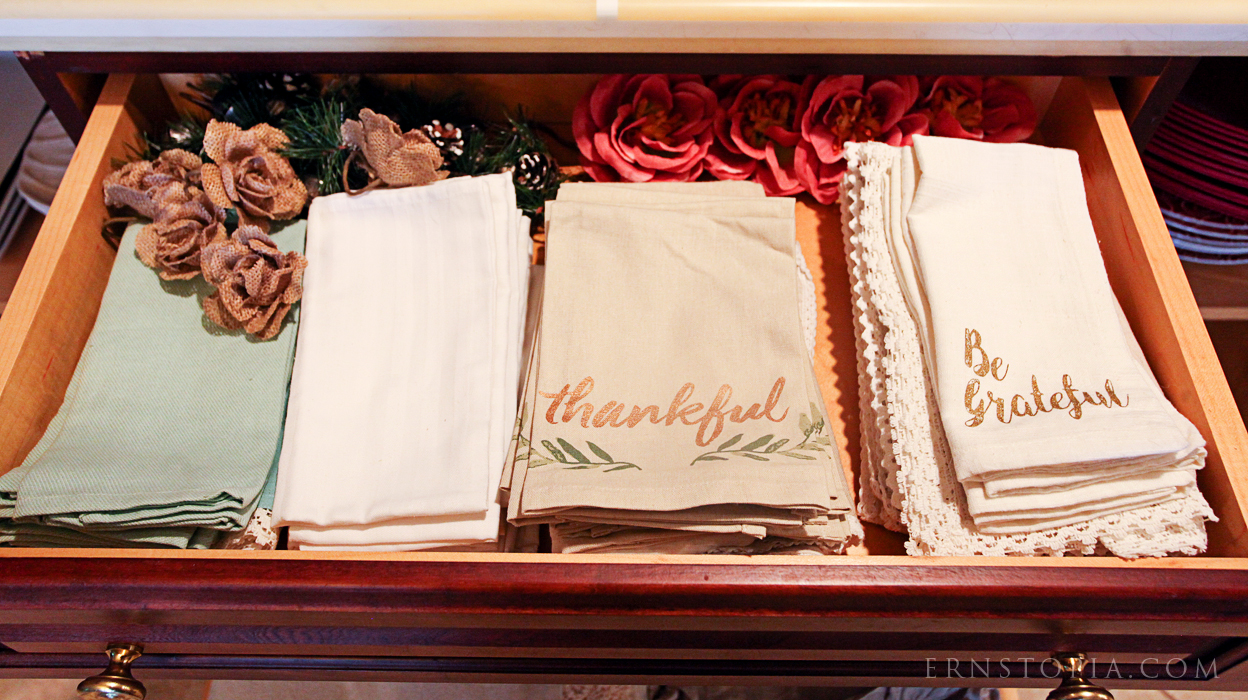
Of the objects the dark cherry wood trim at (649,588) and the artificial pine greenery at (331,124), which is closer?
the dark cherry wood trim at (649,588)

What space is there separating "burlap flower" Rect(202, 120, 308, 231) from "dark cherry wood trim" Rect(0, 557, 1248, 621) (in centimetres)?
36

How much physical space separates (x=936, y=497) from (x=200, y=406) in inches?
25.8

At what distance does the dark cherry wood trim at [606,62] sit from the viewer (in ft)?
2.44

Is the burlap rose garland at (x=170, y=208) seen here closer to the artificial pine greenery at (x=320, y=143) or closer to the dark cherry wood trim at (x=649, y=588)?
the artificial pine greenery at (x=320, y=143)

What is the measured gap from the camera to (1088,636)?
63 centimetres

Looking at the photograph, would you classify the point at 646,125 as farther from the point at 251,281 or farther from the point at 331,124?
the point at 251,281

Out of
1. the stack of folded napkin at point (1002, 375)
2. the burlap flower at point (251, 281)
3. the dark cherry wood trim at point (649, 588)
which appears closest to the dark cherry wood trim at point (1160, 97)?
the stack of folded napkin at point (1002, 375)

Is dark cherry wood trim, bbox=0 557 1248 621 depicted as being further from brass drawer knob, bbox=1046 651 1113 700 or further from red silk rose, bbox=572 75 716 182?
red silk rose, bbox=572 75 716 182

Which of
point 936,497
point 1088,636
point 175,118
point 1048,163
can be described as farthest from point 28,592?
point 1048,163

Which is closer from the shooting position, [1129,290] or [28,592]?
[28,592]

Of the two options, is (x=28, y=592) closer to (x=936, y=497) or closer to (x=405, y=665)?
(x=405, y=665)

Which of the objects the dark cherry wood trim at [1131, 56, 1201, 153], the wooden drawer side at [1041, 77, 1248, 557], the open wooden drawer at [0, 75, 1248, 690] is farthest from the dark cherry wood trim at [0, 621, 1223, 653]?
the dark cherry wood trim at [1131, 56, 1201, 153]

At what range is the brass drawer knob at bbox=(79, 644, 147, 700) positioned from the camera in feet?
2.02

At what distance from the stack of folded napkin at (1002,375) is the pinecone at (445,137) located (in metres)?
0.43
